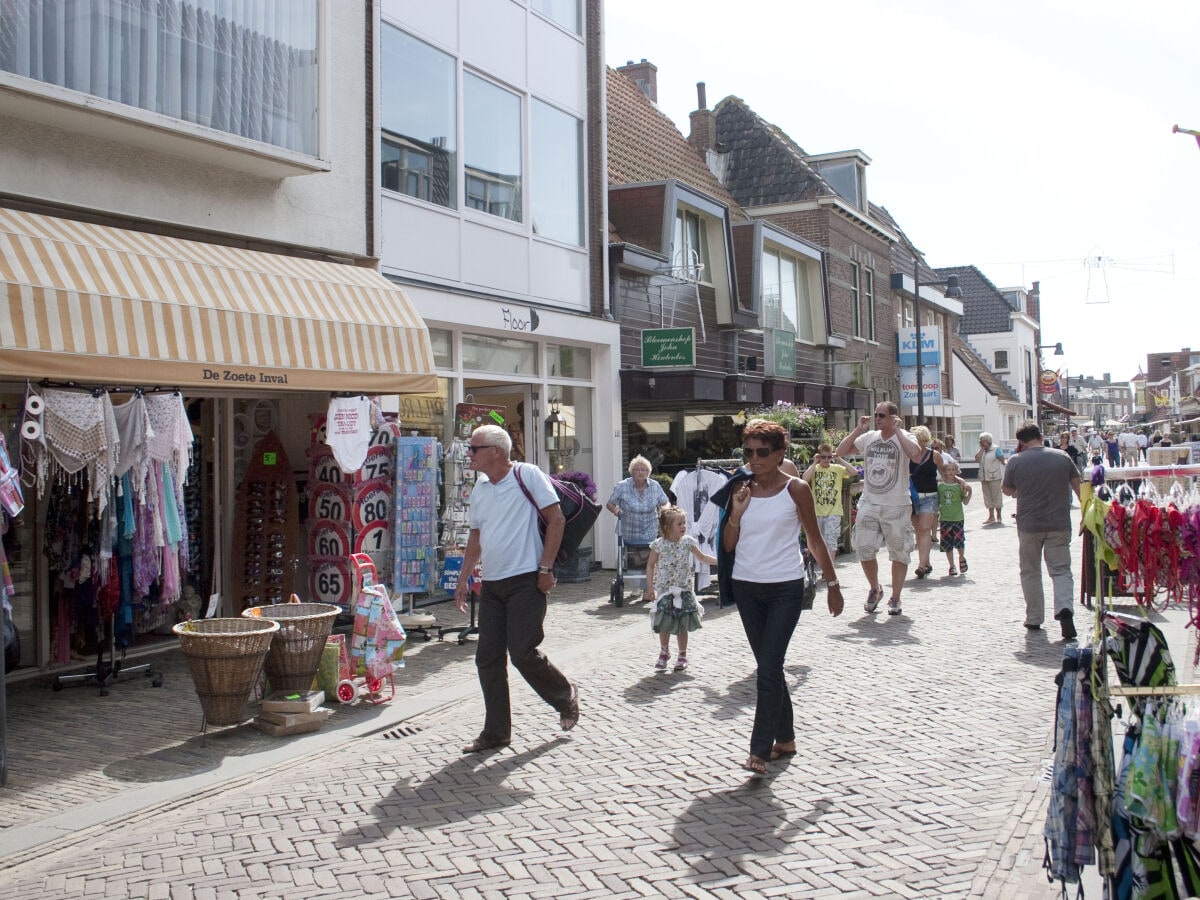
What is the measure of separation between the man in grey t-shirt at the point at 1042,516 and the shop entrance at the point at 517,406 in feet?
20.2

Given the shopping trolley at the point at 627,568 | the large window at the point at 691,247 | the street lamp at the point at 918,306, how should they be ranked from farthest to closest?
1. the street lamp at the point at 918,306
2. the large window at the point at 691,247
3. the shopping trolley at the point at 627,568

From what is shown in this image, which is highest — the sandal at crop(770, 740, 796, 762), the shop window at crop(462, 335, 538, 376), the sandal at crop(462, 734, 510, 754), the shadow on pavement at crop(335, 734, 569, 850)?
the shop window at crop(462, 335, 538, 376)

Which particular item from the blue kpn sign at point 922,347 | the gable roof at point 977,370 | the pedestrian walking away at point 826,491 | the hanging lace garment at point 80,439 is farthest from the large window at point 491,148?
the gable roof at point 977,370

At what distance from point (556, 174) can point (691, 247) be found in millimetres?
4389

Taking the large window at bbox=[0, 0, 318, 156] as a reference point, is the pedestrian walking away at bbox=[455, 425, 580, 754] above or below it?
below

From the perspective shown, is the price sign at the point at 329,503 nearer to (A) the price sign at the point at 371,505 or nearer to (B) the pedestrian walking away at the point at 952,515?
(A) the price sign at the point at 371,505

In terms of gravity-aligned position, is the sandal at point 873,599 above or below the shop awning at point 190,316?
below

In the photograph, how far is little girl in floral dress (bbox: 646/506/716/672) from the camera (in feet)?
27.0

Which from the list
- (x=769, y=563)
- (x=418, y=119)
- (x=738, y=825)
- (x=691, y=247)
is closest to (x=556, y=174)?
(x=418, y=119)

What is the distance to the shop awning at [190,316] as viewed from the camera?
23.0ft

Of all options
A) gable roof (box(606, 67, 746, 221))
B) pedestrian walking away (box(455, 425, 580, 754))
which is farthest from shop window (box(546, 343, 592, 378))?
pedestrian walking away (box(455, 425, 580, 754))

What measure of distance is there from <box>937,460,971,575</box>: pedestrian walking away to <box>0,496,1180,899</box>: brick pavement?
5.34 m

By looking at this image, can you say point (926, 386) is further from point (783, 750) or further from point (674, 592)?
point (783, 750)

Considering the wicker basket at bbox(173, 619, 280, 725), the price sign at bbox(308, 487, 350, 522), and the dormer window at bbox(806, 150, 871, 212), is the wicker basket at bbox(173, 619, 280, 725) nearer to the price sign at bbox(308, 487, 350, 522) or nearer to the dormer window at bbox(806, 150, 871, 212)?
the price sign at bbox(308, 487, 350, 522)
